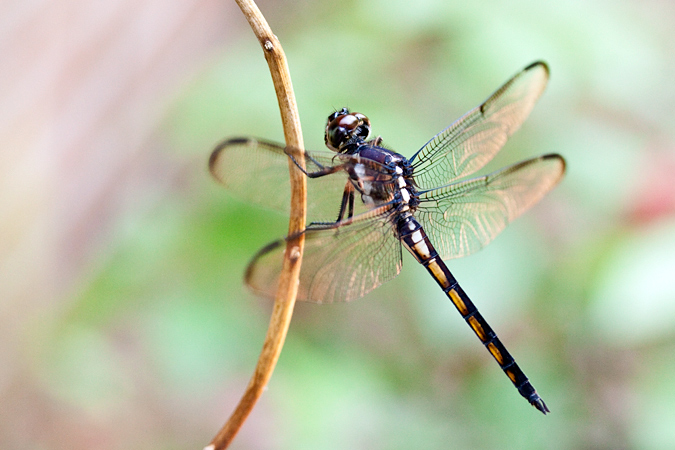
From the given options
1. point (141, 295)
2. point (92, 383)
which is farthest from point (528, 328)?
point (92, 383)

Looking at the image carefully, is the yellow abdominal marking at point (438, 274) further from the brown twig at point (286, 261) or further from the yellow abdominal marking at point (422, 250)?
the brown twig at point (286, 261)

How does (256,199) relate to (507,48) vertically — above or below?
below

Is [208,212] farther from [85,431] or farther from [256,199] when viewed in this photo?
[85,431]

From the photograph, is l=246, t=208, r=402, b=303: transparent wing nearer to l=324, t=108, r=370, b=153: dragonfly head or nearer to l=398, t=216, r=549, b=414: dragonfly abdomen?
l=398, t=216, r=549, b=414: dragonfly abdomen

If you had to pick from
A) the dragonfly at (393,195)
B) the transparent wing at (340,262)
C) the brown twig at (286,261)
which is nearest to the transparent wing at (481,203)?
the dragonfly at (393,195)

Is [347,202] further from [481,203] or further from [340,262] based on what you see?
[481,203]

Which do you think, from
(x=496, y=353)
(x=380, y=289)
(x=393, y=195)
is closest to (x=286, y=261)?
(x=393, y=195)
